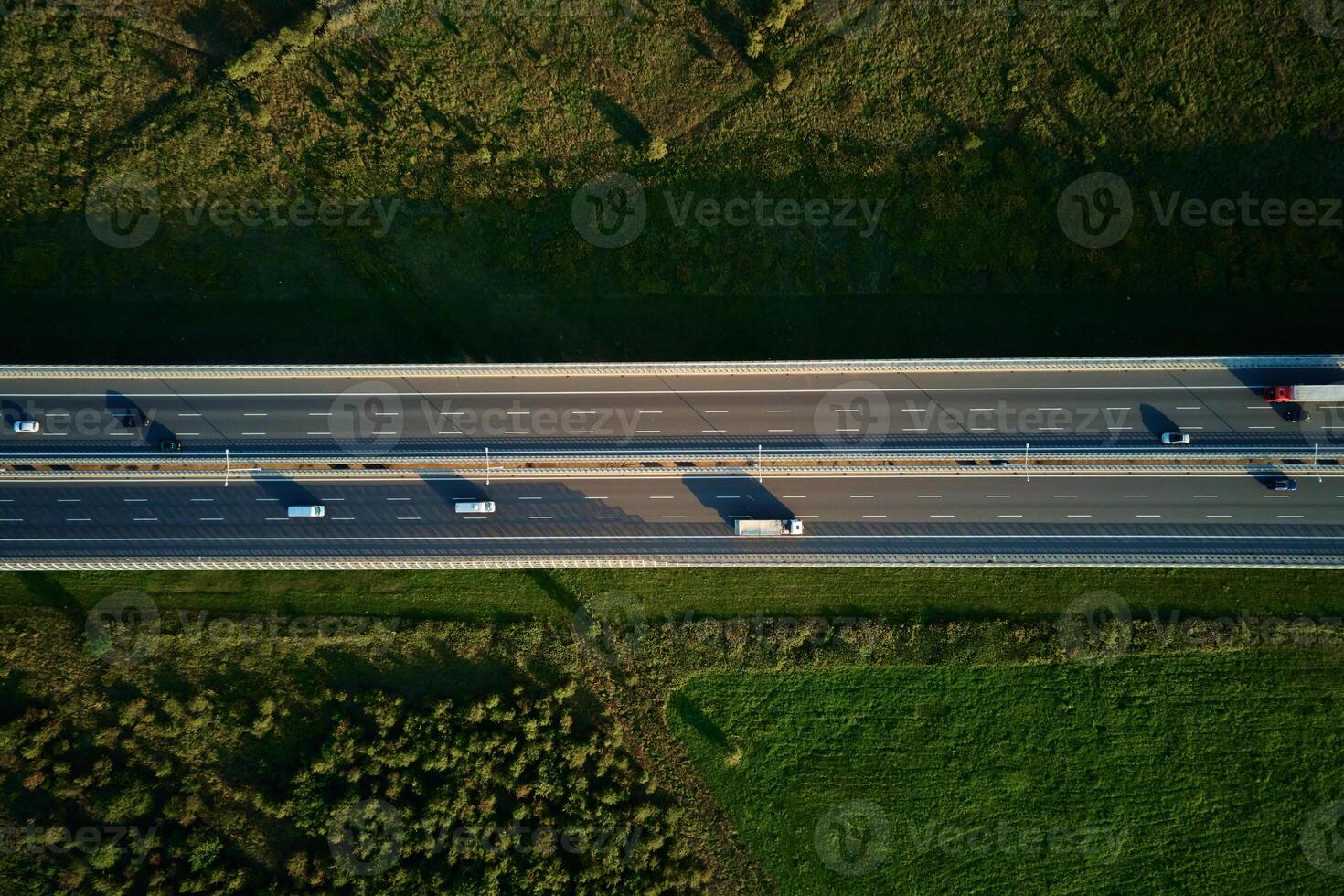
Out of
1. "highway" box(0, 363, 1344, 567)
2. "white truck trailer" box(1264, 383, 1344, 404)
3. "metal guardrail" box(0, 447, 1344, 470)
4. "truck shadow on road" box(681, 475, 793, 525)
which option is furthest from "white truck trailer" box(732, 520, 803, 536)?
"white truck trailer" box(1264, 383, 1344, 404)

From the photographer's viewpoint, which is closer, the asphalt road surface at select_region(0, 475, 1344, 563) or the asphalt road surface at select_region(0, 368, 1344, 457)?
the asphalt road surface at select_region(0, 368, 1344, 457)

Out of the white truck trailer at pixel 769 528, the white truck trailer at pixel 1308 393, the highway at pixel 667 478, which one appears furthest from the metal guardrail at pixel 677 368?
the white truck trailer at pixel 769 528

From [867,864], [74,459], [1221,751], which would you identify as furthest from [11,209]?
[1221,751]

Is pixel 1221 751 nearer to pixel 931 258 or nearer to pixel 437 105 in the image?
pixel 931 258

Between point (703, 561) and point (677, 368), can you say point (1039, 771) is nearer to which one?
point (703, 561)

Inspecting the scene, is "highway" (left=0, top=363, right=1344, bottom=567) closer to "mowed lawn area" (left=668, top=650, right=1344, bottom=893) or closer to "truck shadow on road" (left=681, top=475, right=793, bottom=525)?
"truck shadow on road" (left=681, top=475, right=793, bottom=525)

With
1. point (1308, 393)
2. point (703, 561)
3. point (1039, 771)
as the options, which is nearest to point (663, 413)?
point (703, 561)
